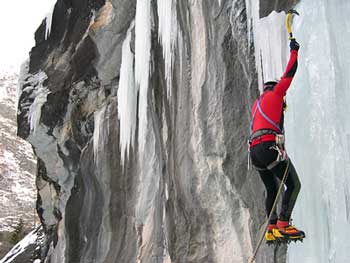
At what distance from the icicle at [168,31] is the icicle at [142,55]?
463 millimetres

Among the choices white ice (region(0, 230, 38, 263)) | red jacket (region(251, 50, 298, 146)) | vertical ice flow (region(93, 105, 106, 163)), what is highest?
vertical ice flow (region(93, 105, 106, 163))

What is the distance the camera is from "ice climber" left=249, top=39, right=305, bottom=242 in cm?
357

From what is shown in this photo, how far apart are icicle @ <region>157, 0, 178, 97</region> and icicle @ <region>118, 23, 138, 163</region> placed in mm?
1648

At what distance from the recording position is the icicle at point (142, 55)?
329 inches

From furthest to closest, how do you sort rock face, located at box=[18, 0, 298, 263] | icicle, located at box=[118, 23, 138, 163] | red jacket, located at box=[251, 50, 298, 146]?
icicle, located at box=[118, 23, 138, 163], rock face, located at box=[18, 0, 298, 263], red jacket, located at box=[251, 50, 298, 146]

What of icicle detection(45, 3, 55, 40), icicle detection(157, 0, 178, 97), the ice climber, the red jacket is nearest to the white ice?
icicle detection(45, 3, 55, 40)

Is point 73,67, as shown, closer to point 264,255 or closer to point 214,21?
point 214,21

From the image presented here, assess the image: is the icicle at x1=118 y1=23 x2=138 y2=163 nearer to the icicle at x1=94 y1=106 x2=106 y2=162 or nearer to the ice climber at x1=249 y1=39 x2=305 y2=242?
the icicle at x1=94 y1=106 x2=106 y2=162

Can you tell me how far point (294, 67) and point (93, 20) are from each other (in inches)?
298

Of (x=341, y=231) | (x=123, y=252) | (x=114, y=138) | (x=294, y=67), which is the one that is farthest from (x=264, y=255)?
(x=114, y=138)

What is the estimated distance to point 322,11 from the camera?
163 inches

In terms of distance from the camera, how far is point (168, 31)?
7566mm

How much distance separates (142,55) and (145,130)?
1.32m

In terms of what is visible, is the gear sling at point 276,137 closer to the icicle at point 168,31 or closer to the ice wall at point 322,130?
the ice wall at point 322,130
